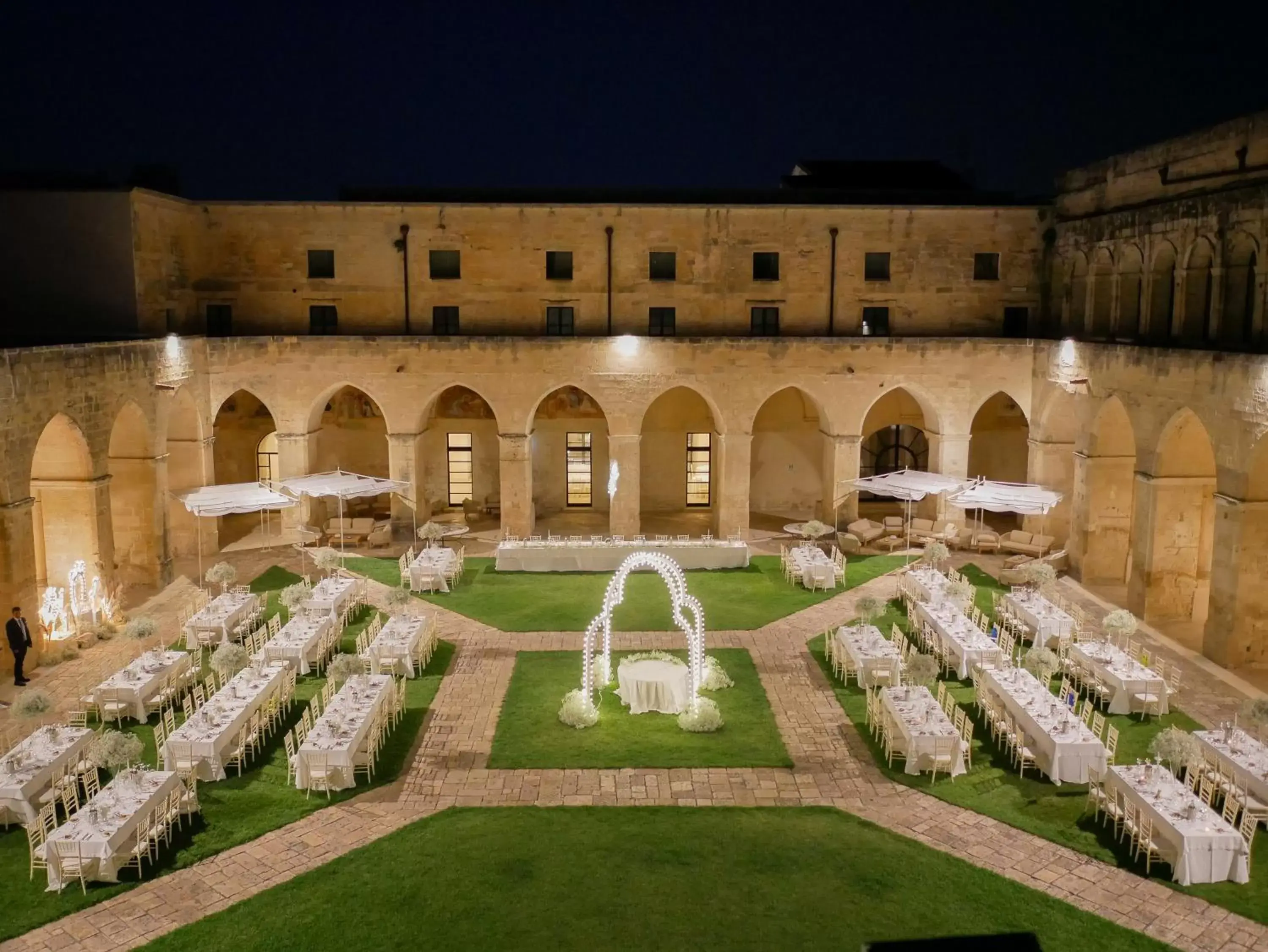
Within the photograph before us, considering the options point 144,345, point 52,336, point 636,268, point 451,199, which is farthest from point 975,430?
point 52,336

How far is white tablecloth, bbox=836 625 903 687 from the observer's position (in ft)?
61.8

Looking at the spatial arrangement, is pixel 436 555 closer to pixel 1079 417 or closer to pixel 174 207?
pixel 174 207

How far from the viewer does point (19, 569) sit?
788 inches

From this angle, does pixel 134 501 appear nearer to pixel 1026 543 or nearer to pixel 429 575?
pixel 429 575

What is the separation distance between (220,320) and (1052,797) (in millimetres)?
25326

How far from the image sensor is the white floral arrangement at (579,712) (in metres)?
17.2

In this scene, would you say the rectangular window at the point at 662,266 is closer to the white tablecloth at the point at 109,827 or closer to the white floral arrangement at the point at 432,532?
the white floral arrangement at the point at 432,532

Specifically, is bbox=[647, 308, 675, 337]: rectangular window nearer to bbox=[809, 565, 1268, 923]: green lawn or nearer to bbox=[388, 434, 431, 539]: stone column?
bbox=[388, 434, 431, 539]: stone column

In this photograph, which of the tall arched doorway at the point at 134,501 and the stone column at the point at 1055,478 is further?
the stone column at the point at 1055,478

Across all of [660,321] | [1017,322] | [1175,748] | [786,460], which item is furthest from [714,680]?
[1017,322]

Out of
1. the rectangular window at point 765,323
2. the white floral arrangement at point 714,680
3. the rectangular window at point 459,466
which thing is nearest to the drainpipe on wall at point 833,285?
the rectangular window at point 765,323

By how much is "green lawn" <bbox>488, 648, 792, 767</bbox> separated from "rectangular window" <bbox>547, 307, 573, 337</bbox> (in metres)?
14.0

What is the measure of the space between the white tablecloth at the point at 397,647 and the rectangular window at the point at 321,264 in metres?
14.1

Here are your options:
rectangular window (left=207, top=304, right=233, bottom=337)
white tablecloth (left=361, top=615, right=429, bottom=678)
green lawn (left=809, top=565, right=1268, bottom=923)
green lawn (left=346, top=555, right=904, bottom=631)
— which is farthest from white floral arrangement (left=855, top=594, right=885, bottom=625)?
rectangular window (left=207, top=304, right=233, bottom=337)
